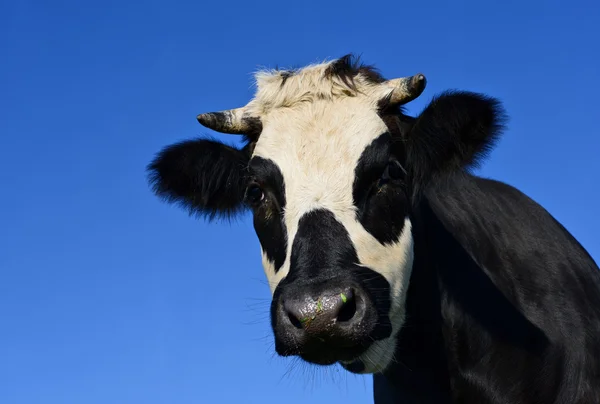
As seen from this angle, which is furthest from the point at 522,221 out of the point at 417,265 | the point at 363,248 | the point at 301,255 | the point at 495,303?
the point at 301,255

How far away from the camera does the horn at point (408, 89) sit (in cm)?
702

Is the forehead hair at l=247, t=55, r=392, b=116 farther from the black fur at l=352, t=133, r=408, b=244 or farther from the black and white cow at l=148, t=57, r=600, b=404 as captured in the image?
the black fur at l=352, t=133, r=408, b=244

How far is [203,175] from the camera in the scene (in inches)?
303

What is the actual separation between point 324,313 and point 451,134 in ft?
7.33

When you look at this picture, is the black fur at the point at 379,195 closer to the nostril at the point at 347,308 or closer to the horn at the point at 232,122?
the nostril at the point at 347,308

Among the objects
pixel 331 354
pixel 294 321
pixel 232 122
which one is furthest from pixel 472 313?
pixel 232 122

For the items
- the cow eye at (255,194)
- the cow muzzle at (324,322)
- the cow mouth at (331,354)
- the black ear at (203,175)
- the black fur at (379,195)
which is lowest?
the cow mouth at (331,354)

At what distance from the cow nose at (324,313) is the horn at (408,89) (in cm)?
216

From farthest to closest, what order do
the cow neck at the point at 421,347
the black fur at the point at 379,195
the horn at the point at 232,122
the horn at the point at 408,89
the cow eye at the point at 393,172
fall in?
the horn at the point at 232,122 < the horn at the point at 408,89 < the cow neck at the point at 421,347 < the cow eye at the point at 393,172 < the black fur at the point at 379,195

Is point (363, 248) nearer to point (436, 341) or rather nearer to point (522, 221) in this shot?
point (436, 341)

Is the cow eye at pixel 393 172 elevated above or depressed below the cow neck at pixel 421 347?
above

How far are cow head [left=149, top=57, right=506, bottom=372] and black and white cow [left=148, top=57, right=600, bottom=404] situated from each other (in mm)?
11

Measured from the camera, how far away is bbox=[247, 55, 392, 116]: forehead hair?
23.8ft

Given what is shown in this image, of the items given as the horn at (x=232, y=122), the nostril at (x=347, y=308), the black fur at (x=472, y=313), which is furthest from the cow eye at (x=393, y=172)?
the nostril at (x=347, y=308)
